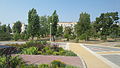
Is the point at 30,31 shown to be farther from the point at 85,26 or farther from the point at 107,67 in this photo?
the point at 107,67

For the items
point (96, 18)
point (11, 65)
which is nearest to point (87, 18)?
point (96, 18)

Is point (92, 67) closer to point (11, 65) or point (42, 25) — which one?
point (11, 65)

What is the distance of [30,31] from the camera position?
49.7 m

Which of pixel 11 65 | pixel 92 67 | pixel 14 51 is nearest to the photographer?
pixel 11 65

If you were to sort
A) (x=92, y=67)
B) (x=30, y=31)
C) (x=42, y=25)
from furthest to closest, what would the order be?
(x=42, y=25) < (x=30, y=31) < (x=92, y=67)

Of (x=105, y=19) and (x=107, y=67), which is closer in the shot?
(x=107, y=67)

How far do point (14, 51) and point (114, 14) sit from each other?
1758 inches

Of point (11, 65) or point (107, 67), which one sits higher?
point (11, 65)

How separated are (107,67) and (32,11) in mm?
44171

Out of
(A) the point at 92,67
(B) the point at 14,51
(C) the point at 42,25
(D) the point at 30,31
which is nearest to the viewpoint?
(A) the point at 92,67

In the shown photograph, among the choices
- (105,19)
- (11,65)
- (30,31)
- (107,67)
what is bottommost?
(107,67)

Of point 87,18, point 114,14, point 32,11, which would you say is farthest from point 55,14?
point 114,14

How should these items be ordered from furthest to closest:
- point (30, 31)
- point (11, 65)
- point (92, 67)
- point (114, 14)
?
point (114, 14) → point (30, 31) → point (92, 67) → point (11, 65)

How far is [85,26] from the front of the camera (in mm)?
51219
